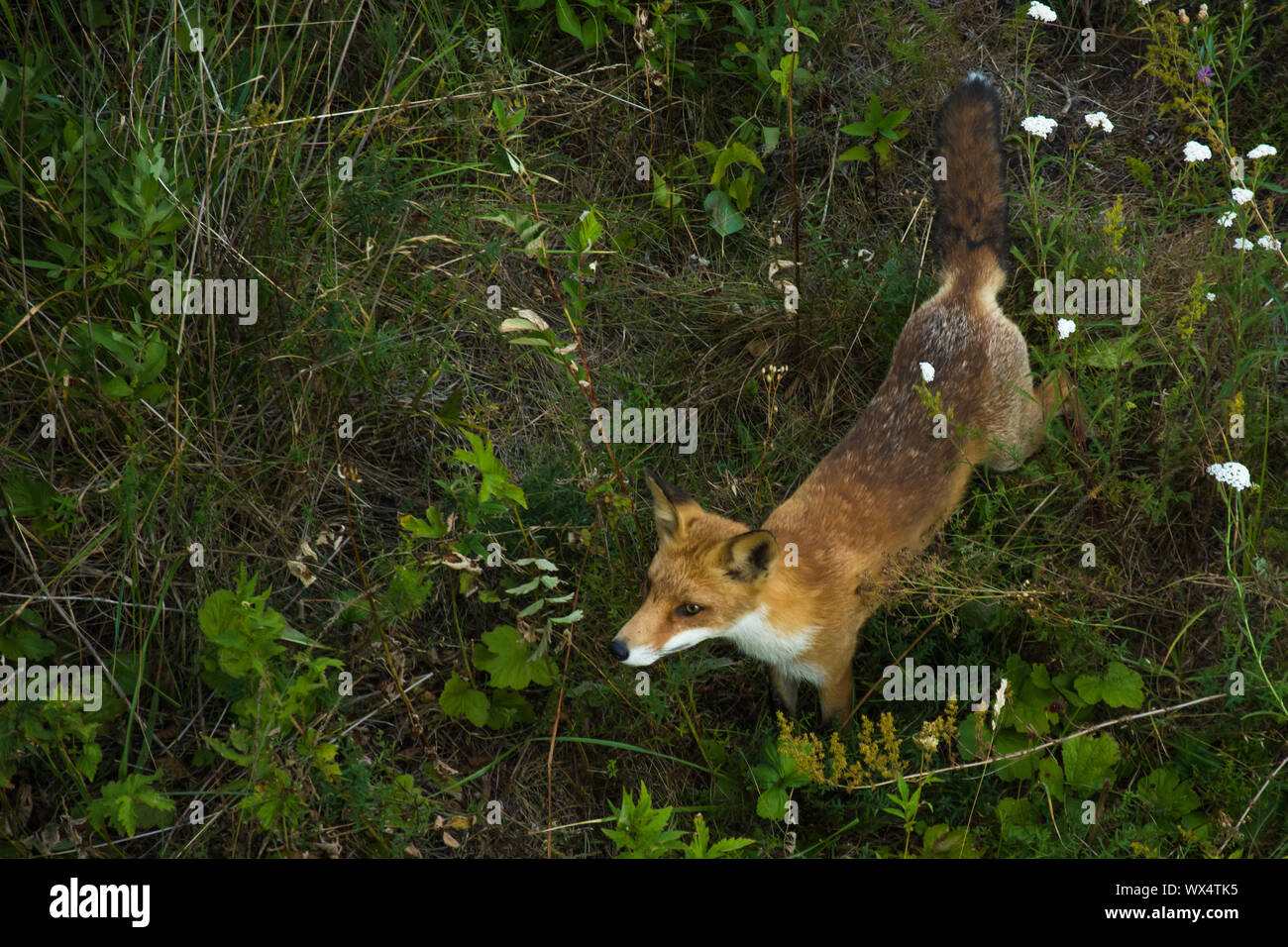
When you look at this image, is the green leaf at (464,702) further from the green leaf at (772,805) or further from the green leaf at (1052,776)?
the green leaf at (1052,776)

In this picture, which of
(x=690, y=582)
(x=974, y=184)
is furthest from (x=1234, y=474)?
(x=974, y=184)

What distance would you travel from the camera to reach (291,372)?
5031mm

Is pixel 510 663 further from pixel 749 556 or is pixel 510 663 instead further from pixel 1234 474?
pixel 1234 474

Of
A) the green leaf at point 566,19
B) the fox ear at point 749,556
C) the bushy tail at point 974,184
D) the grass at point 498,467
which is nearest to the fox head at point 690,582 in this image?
the fox ear at point 749,556

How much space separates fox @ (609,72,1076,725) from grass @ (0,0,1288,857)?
0.70 ft

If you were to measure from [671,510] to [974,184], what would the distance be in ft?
8.86

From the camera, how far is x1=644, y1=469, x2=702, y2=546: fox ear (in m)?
4.40

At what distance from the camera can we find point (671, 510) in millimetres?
4438

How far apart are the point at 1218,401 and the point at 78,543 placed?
519 centimetres

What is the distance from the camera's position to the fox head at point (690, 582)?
4.22 metres

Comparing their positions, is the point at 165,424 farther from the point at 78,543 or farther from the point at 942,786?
the point at 942,786

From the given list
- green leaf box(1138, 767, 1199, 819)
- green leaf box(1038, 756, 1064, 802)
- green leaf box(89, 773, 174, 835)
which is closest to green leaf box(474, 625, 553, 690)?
green leaf box(89, 773, 174, 835)

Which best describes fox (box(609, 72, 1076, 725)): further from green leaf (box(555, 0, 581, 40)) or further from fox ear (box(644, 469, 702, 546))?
green leaf (box(555, 0, 581, 40))

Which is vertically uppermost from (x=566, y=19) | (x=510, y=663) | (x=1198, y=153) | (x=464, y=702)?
(x=566, y=19)
